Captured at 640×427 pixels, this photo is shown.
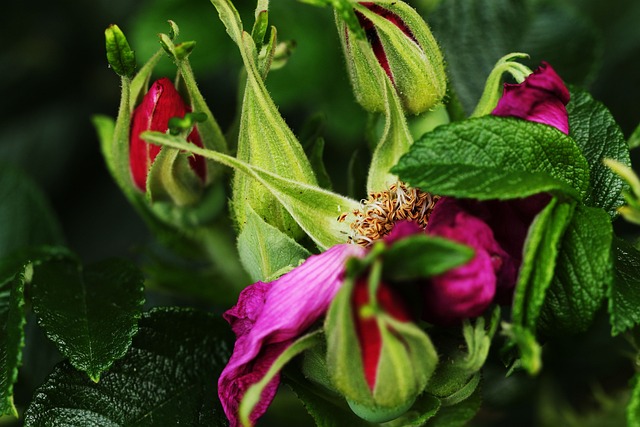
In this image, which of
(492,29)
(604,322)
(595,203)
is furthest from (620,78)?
(595,203)

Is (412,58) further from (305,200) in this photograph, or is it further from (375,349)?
(375,349)

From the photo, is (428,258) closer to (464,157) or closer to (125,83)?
(464,157)

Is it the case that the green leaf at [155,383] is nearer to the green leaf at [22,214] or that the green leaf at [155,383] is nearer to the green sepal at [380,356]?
the green sepal at [380,356]

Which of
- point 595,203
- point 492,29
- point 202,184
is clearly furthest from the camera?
point 492,29

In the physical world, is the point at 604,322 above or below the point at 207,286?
below

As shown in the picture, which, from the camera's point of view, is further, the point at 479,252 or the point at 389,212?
the point at 389,212

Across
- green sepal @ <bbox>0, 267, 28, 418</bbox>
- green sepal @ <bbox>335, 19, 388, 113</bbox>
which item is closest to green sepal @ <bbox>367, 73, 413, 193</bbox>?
green sepal @ <bbox>335, 19, 388, 113</bbox>

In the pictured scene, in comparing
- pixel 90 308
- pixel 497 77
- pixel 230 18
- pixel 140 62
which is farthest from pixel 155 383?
pixel 140 62

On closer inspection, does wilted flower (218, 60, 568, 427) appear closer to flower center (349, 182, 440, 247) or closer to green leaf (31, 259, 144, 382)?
flower center (349, 182, 440, 247)
